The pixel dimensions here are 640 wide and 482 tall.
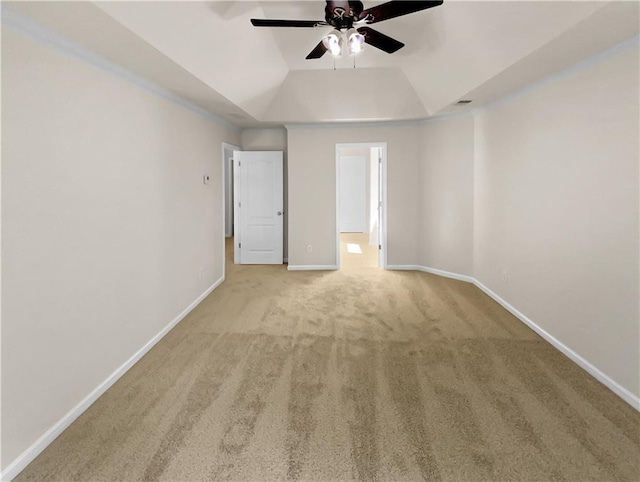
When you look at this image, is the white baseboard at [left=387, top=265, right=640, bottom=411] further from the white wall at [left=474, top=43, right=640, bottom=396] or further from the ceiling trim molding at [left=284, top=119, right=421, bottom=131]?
the ceiling trim molding at [left=284, top=119, right=421, bottom=131]

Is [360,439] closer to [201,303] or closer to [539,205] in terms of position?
[539,205]

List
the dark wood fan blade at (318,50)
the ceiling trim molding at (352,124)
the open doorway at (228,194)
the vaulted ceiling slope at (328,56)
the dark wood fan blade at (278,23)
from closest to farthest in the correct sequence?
the vaulted ceiling slope at (328,56) → the dark wood fan blade at (278,23) → the dark wood fan blade at (318,50) → the ceiling trim molding at (352,124) → the open doorway at (228,194)

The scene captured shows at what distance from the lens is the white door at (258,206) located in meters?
6.65

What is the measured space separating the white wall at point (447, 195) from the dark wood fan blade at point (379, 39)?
8.58ft

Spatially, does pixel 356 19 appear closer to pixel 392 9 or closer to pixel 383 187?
pixel 392 9

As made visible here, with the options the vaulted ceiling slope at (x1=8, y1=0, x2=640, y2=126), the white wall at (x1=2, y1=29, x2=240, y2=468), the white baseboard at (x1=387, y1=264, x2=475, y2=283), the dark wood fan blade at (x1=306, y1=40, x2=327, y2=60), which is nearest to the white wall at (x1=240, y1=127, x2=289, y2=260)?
the vaulted ceiling slope at (x1=8, y1=0, x2=640, y2=126)

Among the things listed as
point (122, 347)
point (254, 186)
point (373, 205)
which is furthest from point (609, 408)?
point (373, 205)

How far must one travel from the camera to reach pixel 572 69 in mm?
3008

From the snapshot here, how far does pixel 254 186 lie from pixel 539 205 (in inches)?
A: 178

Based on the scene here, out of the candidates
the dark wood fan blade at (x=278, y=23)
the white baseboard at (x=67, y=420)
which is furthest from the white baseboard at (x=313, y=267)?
the dark wood fan blade at (x=278, y=23)

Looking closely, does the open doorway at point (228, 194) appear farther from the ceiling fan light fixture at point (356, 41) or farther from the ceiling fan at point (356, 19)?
the ceiling fan light fixture at point (356, 41)

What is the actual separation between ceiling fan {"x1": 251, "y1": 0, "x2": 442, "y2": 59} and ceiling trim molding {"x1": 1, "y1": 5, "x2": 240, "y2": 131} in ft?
3.39

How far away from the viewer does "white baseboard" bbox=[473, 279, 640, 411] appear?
2438 millimetres

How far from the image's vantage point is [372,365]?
2.99 meters
